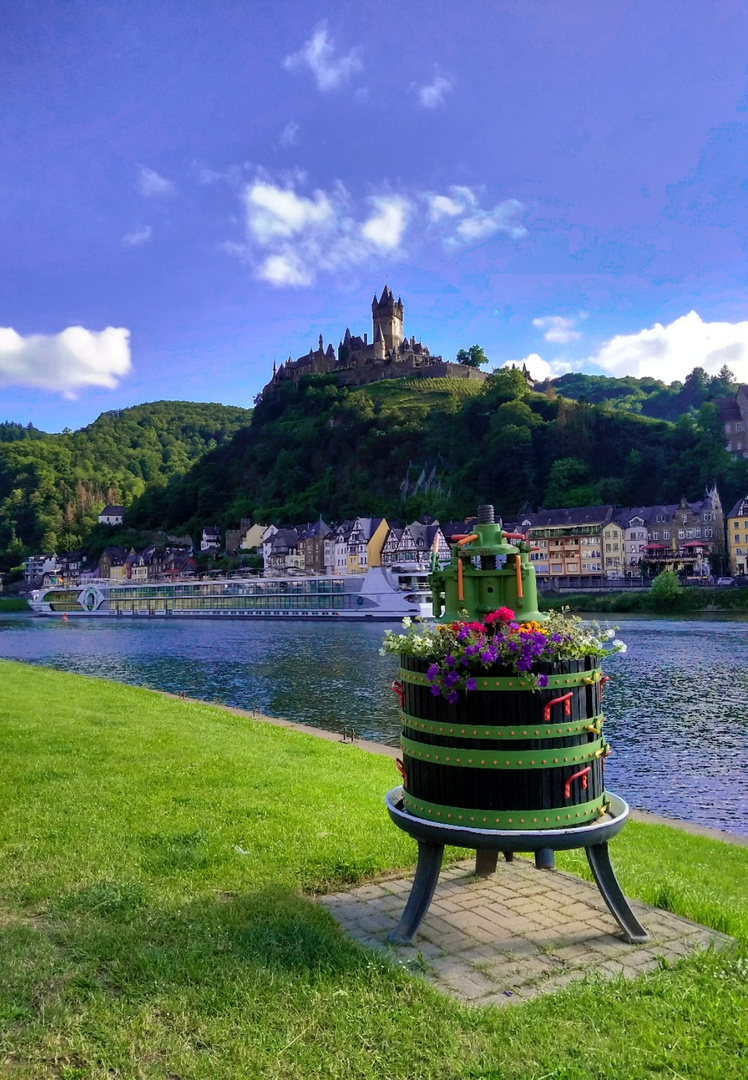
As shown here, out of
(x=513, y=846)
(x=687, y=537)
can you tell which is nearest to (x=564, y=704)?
(x=513, y=846)

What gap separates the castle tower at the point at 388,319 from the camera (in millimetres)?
183575

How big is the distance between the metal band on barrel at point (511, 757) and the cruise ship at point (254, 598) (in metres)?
59.6

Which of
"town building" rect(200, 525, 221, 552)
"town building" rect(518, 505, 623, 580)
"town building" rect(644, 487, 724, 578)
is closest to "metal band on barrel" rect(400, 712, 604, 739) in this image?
"town building" rect(644, 487, 724, 578)

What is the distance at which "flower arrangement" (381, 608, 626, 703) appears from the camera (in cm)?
504

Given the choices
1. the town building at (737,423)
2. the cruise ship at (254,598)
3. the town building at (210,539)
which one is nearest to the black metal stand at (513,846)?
the cruise ship at (254,598)

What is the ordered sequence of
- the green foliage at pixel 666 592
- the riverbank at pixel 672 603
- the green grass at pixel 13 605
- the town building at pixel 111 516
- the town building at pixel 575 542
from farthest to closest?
the town building at pixel 111 516
the green grass at pixel 13 605
the town building at pixel 575 542
the green foliage at pixel 666 592
the riverbank at pixel 672 603

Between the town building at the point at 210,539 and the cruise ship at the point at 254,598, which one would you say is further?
the town building at the point at 210,539

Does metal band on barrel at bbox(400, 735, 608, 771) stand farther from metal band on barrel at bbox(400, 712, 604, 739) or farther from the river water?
the river water

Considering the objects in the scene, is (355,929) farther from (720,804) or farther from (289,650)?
(289,650)

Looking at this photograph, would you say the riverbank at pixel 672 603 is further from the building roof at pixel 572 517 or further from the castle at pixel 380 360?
the castle at pixel 380 360

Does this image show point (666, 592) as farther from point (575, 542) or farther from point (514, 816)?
point (514, 816)

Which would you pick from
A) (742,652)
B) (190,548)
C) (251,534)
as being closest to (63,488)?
(190,548)

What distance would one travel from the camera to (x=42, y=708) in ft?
53.7

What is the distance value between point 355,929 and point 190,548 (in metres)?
153
